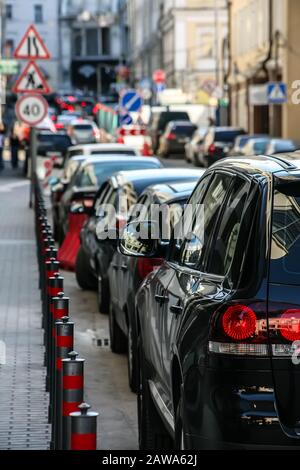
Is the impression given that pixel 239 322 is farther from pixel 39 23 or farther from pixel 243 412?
pixel 39 23

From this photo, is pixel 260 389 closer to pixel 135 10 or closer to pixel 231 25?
pixel 231 25

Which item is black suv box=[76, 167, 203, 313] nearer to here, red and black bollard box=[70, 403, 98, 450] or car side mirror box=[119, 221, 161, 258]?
car side mirror box=[119, 221, 161, 258]

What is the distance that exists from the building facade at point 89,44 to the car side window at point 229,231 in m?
173

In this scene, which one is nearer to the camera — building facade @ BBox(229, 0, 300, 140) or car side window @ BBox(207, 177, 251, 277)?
car side window @ BBox(207, 177, 251, 277)

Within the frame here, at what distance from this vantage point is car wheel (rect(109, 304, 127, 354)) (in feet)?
41.6

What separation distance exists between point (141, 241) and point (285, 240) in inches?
98.7

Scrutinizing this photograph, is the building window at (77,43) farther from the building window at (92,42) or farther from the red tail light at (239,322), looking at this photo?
the red tail light at (239,322)

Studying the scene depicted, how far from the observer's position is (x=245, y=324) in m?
6.03

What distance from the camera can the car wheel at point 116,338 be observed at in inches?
500

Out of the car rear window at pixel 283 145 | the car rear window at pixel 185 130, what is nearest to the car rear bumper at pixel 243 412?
the car rear window at pixel 283 145

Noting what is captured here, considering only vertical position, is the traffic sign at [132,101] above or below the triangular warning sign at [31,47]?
below

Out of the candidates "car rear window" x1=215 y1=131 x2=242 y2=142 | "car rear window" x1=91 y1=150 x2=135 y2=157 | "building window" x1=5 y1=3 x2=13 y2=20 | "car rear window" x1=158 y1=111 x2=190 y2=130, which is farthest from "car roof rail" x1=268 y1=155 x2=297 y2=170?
"building window" x1=5 y1=3 x2=13 y2=20

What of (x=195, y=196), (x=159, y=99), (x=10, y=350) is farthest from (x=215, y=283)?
(x=159, y=99)

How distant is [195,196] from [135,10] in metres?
128
